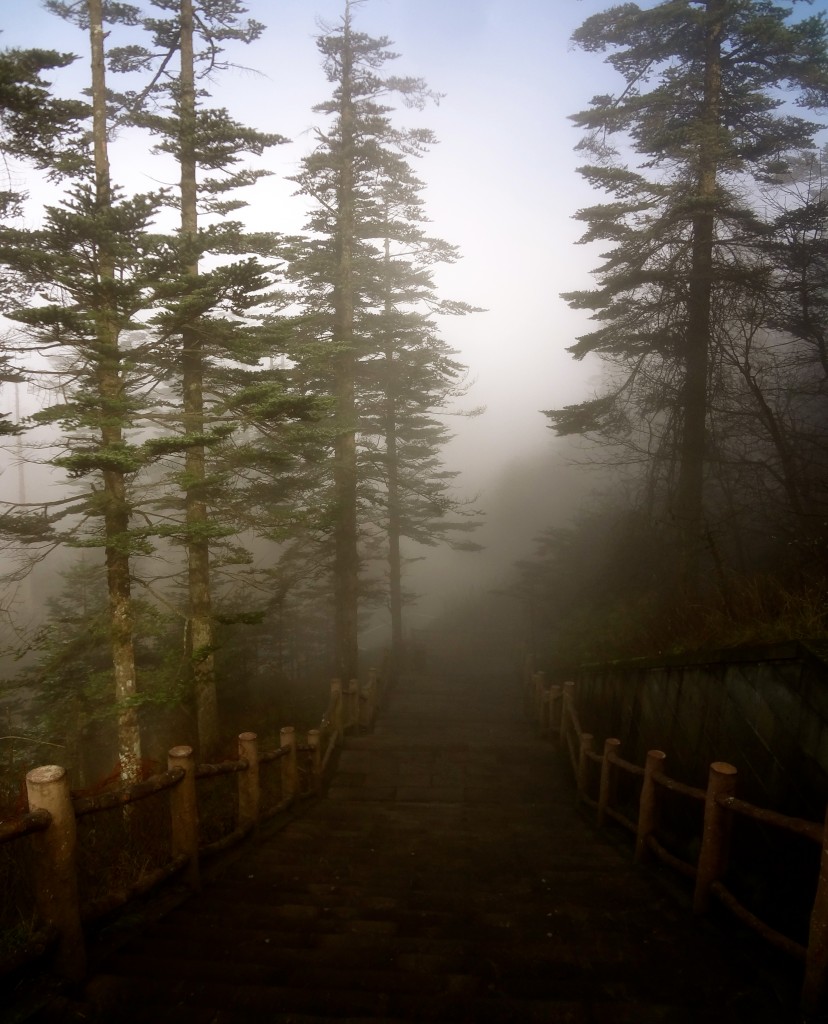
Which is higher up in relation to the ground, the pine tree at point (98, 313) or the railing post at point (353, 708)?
the pine tree at point (98, 313)

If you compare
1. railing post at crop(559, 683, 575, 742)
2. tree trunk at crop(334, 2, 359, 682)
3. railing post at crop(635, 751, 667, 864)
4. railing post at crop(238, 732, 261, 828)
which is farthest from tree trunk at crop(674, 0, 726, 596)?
railing post at crop(238, 732, 261, 828)

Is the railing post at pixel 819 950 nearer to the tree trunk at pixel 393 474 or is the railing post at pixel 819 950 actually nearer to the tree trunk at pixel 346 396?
the tree trunk at pixel 346 396

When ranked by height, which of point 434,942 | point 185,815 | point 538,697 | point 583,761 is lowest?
point 538,697

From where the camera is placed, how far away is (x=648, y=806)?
5.53m

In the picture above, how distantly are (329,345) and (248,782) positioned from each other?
374 inches

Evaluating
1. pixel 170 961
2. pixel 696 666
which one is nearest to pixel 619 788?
pixel 696 666

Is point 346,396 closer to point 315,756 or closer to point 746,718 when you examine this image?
point 315,756

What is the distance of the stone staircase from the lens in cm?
315

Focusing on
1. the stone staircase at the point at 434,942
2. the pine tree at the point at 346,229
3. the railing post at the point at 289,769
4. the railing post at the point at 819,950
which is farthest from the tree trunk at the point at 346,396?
the railing post at the point at 819,950

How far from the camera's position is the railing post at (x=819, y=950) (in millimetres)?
3076

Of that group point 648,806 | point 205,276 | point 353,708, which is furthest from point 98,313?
point 648,806

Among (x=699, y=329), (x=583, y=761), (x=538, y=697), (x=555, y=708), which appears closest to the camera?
(x=583, y=761)

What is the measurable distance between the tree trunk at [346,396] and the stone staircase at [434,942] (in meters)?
8.02

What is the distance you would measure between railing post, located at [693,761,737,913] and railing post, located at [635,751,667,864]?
114 cm
